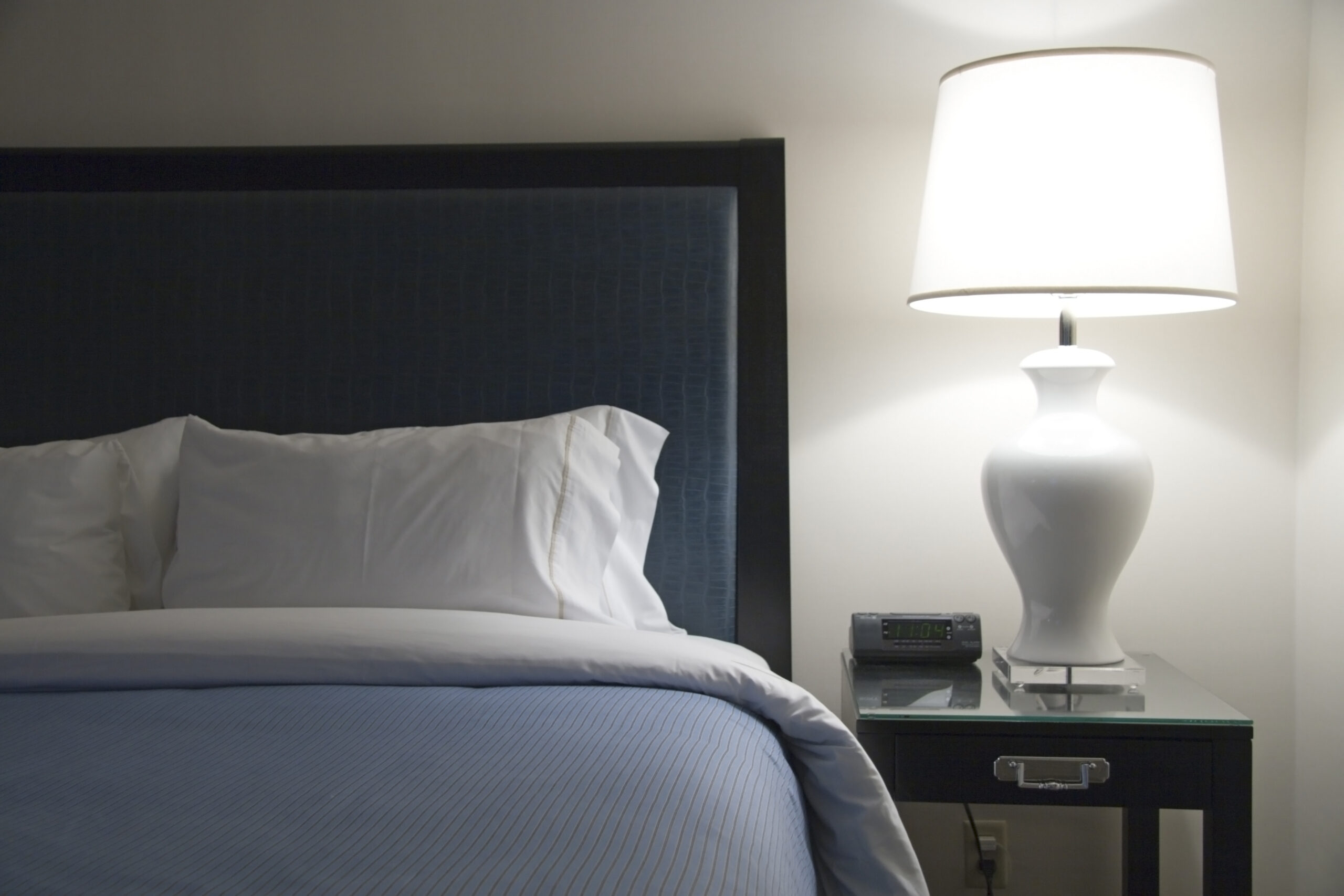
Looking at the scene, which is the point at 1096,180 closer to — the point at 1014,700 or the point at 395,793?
the point at 1014,700

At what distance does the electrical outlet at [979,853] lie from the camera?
6.39 feet

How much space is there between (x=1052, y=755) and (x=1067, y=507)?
0.33 m

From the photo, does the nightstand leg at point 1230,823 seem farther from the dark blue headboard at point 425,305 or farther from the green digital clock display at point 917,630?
the dark blue headboard at point 425,305

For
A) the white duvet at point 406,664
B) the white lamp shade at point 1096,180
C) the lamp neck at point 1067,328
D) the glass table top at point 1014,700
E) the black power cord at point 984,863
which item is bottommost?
the black power cord at point 984,863

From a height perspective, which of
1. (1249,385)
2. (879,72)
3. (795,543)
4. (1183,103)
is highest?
(879,72)

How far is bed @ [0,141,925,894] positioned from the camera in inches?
35.4

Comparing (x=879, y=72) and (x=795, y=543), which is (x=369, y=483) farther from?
(x=879, y=72)

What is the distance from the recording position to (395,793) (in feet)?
3.07

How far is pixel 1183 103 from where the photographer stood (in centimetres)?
146

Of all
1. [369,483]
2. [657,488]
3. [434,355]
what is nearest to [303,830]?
[369,483]

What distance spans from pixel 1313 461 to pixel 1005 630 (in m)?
0.58

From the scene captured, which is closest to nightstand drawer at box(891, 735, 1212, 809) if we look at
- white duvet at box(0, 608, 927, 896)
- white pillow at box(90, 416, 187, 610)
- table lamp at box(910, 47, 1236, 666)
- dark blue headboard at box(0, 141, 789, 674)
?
table lamp at box(910, 47, 1236, 666)

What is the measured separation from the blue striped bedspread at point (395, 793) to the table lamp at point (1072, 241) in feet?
1.76

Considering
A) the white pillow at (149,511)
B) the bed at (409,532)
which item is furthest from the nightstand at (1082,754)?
the white pillow at (149,511)
